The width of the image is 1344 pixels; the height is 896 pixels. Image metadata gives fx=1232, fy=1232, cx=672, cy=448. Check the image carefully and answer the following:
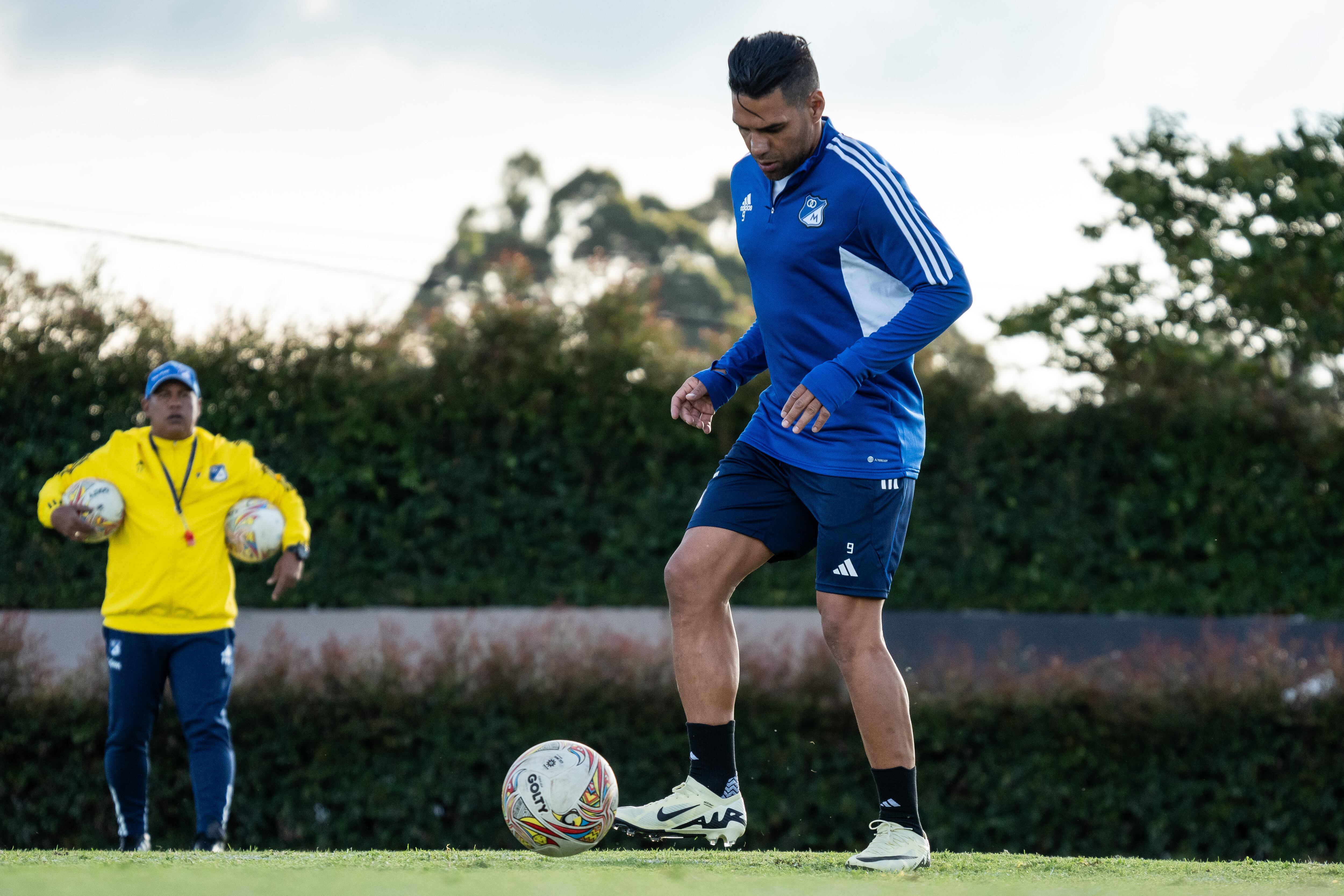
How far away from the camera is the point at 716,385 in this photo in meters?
4.43

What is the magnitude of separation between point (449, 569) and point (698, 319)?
1064 cm

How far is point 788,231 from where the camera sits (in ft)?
12.8

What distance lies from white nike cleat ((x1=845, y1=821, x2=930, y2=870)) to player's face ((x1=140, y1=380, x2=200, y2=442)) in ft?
13.5

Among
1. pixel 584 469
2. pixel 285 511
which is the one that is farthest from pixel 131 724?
pixel 584 469

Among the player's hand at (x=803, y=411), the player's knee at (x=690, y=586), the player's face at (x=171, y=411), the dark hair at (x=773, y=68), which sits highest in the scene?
the dark hair at (x=773, y=68)

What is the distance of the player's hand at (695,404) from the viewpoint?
4391 millimetres

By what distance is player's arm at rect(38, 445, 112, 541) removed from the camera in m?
5.91

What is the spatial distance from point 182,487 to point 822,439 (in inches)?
148

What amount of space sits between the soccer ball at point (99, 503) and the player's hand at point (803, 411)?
391cm

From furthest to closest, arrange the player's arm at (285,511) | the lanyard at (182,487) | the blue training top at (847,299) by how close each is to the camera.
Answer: the player's arm at (285,511) → the lanyard at (182,487) → the blue training top at (847,299)

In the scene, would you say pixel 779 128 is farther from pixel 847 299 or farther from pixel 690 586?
pixel 690 586

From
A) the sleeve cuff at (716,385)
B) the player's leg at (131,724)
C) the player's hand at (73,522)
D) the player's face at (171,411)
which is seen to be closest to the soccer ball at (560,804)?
the sleeve cuff at (716,385)

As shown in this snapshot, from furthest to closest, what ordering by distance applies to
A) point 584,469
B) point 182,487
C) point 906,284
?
point 584,469
point 182,487
point 906,284

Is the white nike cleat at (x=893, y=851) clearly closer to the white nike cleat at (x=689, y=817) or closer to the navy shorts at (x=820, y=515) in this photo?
the white nike cleat at (x=689, y=817)
